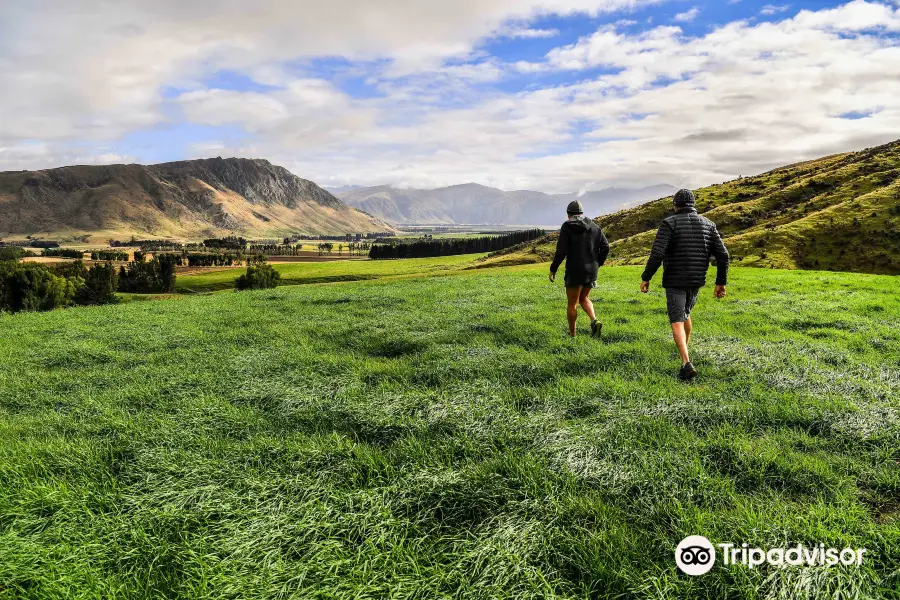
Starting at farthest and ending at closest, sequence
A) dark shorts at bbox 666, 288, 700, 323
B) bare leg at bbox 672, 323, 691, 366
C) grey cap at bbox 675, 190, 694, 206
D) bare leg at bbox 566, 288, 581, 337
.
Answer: bare leg at bbox 566, 288, 581, 337, grey cap at bbox 675, 190, 694, 206, dark shorts at bbox 666, 288, 700, 323, bare leg at bbox 672, 323, 691, 366

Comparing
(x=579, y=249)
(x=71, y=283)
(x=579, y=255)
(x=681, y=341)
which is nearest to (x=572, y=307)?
(x=579, y=255)

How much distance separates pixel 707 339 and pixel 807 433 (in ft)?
19.1

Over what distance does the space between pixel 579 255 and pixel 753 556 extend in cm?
945

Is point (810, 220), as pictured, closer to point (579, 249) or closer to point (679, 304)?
point (579, 249)

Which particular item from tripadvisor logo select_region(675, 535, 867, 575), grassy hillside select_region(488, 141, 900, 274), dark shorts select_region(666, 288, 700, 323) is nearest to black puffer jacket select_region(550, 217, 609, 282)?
dark shorts select_region(666, 288, 700, 323)

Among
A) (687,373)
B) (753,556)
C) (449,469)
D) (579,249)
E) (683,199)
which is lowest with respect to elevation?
(753,556)

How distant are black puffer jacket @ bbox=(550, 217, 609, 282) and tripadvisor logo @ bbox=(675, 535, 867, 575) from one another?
29.5ft

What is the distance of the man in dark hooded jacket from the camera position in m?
12.4

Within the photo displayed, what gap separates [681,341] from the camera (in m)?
9.13

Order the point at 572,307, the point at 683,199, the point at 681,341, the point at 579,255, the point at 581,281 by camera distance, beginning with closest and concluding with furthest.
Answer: the point at 681,341 < the point at 683,199 < the point at 572,307 < the point at 581,281 < the point at 579,255

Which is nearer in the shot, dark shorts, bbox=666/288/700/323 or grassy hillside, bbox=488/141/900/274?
dark shorts, bbox=666/288/700/323

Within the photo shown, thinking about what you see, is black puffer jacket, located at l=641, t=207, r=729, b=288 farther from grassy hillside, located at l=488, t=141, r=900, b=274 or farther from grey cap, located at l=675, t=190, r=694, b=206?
grassy hillside, located at l=488, t=141, r=900, b=274

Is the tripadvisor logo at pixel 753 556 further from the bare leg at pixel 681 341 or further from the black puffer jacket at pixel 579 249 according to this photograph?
the black puffer jacket at pixel 579 249

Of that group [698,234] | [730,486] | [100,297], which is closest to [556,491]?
[730,486]
